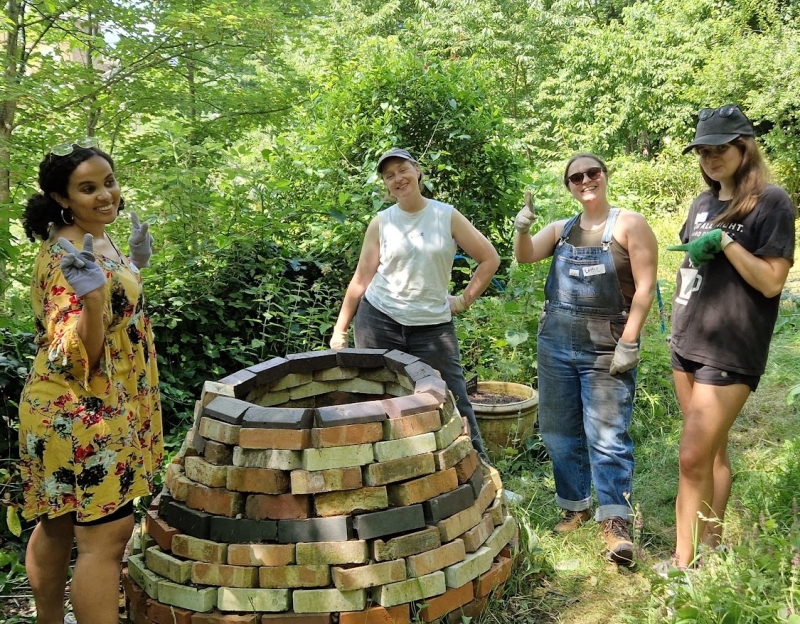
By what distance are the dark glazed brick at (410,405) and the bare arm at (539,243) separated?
1033mm

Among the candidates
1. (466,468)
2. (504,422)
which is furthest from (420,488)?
(504,422)

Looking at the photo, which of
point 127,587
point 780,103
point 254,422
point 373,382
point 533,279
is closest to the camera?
point 254,422

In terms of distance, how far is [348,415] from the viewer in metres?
2.06

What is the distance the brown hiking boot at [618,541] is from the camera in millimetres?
2625

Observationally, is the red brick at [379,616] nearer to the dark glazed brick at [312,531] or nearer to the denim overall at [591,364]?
the dark glazed brick at [312,531]

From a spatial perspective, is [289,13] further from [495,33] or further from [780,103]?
[495,33]

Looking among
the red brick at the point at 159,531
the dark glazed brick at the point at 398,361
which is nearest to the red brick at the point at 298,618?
the red brick at the point at 159,531

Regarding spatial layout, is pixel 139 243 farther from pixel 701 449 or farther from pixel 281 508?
pixel 701 449

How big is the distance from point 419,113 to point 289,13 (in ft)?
7.38

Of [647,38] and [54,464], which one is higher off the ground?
[647,38]

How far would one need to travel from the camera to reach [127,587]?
222cm

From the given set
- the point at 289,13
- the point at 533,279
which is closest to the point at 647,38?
the point at 289,13

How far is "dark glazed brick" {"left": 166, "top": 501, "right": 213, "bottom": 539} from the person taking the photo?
6.77 ft

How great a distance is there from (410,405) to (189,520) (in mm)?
838
